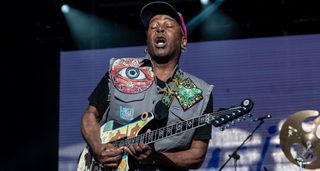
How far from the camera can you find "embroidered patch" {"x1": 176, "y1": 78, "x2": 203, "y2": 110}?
398 cm

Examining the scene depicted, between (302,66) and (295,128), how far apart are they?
2.41 ft

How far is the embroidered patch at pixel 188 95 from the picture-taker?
13.1 feet

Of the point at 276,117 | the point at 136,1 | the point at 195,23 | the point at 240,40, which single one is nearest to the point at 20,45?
the point at 136,1

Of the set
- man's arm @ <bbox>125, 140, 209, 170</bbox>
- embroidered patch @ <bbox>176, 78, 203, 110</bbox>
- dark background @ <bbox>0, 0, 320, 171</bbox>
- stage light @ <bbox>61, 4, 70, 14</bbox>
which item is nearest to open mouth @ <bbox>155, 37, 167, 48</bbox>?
embroidered patch @ <bbox>176, 78, 203, 110</bbox>

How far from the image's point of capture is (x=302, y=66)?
7348 mm

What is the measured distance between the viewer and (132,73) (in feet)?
13.7

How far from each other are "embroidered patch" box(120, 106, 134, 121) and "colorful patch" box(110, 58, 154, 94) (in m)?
0.12

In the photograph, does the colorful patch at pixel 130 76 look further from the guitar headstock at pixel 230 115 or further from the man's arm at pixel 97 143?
the guitar headstock at pixel 230 115

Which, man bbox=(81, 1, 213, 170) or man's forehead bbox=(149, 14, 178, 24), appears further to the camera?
man's forehead bbox=(149, 14, 178, 24)

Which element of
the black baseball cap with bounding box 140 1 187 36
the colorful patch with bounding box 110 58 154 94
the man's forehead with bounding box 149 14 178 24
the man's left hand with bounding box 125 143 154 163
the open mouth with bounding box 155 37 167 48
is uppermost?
the black baseball cap with bounding box 140 1 187 36

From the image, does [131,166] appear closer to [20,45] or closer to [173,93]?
[173,93]

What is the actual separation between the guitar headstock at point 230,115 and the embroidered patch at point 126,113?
501 millimetres

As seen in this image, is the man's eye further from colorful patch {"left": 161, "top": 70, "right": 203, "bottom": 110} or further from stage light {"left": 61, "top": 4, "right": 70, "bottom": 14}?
stage light {"left": 61, "top": 4, "right": 70, "bottom": 14}

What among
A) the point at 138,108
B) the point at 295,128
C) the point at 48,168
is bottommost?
the point at 48,168
